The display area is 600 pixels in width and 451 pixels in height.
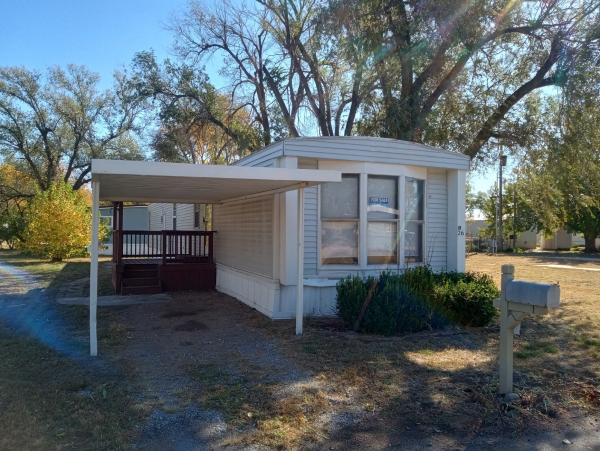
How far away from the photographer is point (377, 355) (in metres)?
6.20

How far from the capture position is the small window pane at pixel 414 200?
9422mm

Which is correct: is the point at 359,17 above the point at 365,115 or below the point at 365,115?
above

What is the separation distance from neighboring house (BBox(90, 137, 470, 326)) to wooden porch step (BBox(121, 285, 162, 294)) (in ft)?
6.91

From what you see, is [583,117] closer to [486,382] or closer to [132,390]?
[486,382]

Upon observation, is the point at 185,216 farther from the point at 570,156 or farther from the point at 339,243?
the point at 570,156

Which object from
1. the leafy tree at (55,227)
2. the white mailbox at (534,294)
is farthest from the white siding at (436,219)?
the leafy tree at (55,227)

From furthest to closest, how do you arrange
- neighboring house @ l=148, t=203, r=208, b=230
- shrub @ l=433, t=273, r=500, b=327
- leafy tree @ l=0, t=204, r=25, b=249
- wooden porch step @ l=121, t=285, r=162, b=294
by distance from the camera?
leafy tree @ l=0, t=204, r=25, b=249
neighboring house @ l=148, t=203, r=208, b=230
wooden porch step @ l=121, t=285, r=162, b=294
shrub @ l=433, t=273, r=500, b=327

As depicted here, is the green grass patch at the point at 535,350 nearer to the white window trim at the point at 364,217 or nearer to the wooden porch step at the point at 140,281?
the white window trim at the point at 364,217

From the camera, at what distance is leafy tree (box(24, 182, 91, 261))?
70.2 ft

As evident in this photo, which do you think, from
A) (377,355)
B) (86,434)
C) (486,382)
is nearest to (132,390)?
(86,434)

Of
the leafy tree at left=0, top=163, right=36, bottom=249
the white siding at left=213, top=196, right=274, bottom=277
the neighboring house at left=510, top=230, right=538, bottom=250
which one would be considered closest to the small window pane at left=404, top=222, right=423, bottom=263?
the white siding at left=213, top=196, right=274, bottom=277

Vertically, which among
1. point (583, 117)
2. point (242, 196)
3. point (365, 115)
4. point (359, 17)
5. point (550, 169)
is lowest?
point (242, 196)

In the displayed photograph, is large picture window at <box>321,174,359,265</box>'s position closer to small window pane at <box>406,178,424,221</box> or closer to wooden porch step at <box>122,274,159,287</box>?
small window pane at <box>406,178,424,221</box>

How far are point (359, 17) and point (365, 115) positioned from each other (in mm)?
3851
